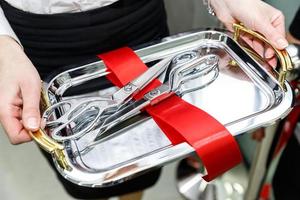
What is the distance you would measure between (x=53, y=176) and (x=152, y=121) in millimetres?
731

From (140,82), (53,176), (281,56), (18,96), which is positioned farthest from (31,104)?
(53,176)

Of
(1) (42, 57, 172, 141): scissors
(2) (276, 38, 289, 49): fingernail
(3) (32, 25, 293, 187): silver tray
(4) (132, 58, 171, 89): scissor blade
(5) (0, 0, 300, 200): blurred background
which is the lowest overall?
(5) (0, 0, 300, 200): blurred background

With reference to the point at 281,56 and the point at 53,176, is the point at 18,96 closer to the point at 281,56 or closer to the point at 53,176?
the point at 281,56

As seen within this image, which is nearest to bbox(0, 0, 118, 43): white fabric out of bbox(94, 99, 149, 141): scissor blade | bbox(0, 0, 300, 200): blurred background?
bbox(94, 99, 149, 141): scissor blade

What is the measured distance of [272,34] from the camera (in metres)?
0.52

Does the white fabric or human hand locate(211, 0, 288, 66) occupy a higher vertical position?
the white fabric

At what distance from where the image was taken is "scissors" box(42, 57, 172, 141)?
436mm

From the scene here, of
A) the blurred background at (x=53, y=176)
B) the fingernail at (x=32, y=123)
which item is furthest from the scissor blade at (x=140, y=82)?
the blurred background at (x=53, y=176)

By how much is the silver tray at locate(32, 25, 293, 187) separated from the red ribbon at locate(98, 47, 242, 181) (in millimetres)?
11

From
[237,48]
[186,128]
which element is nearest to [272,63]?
[237,48]

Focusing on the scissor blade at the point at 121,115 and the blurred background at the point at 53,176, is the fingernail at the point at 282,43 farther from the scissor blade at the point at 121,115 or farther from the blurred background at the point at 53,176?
the blurred background at the point at 53,176

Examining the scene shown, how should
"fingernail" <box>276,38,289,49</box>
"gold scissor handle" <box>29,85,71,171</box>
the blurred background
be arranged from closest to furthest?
"gold scissor handle" <box>29,85,71,171</box> → "fingernail" <box>276,38,289,49</box> → the blurred background

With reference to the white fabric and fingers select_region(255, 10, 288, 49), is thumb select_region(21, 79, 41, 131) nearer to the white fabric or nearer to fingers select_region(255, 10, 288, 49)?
the white fabric

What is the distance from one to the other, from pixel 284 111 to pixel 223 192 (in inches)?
24.4
